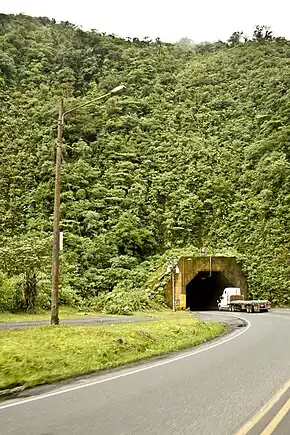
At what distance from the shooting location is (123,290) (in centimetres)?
4528

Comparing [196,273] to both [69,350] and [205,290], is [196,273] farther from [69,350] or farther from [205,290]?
[69,350]

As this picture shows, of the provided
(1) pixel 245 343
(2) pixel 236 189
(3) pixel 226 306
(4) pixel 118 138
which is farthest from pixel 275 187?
(1) pixel 245 343

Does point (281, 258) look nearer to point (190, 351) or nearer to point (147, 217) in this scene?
point (147, 217)

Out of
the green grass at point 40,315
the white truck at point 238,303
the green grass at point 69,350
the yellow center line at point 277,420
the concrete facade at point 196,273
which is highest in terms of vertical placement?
the concrete facade at point 196,273

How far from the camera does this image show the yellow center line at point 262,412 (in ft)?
23.1

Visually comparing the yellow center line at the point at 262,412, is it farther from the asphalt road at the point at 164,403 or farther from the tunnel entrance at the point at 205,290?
the tunnel entrance at the point at 205,290

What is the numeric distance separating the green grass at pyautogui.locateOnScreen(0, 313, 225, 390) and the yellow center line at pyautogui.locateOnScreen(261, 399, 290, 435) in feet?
14.6

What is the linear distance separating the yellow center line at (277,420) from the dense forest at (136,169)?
25.3 meters

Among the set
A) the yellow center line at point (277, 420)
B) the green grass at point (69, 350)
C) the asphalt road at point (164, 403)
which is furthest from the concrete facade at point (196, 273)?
the yellow center line at point (277, 420)

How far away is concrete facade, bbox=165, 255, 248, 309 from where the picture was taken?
49031 mm

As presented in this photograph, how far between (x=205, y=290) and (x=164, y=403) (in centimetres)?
5501

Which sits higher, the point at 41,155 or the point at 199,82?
the point at 199,82

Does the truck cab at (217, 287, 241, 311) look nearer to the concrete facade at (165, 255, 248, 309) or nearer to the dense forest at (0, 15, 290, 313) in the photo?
the concrete facade at (165, 255, 248, 309)

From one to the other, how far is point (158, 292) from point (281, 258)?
36.1 feet
